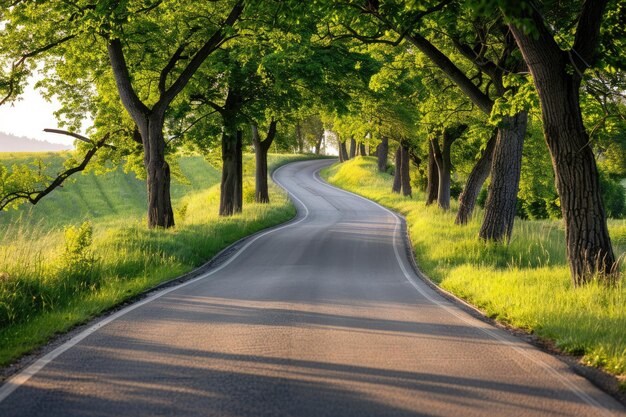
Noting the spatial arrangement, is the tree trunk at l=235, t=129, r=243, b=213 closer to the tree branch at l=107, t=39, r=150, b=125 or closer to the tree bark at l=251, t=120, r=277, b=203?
the tree bark at l=251, t=120, r=277, b=203

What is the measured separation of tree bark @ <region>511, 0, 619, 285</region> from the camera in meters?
8.30

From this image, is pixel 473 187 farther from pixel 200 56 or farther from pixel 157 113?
pixel 157 113

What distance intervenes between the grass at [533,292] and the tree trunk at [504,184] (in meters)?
0.52

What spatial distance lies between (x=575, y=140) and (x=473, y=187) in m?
13.2

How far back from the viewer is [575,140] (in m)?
8.50

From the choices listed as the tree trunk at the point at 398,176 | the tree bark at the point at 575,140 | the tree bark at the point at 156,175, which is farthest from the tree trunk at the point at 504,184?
the tree trunk at the point at 398,176

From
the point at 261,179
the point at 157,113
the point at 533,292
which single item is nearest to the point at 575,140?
the point at 533,292

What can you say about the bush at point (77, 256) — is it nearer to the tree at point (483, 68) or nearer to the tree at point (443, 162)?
the tree at point (483, 68)

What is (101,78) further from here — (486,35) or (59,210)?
(59,210)

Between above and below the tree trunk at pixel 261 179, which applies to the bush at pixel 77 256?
below

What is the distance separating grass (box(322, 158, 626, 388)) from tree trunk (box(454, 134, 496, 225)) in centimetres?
153

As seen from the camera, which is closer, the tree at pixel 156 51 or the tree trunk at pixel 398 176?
the tree at pixel 156 51

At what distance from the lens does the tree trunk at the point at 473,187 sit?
20.9 metres

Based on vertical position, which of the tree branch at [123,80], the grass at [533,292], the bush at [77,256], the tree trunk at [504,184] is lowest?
the grass at [533,292]
